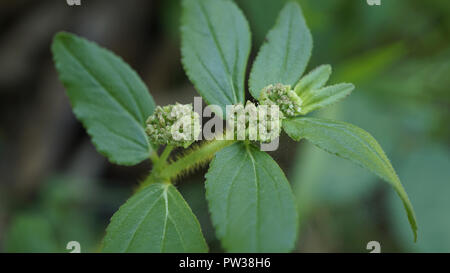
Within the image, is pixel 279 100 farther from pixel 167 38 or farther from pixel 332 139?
pixel 167 38

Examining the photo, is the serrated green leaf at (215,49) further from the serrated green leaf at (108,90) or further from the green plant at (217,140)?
the serrated green leaf at (108,90)

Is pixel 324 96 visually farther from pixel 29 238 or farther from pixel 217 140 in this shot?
pixel 29 238

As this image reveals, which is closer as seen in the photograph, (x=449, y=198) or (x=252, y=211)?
(x=252, y=211)

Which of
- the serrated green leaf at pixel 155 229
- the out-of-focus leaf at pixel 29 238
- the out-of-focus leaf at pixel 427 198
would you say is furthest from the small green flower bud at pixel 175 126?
the out-of-focus leaf at pixel 427 198

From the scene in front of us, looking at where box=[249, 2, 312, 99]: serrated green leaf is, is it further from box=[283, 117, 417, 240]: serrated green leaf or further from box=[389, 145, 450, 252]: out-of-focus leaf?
box=[389, 145, 450, 252]: out-of-focus leaf

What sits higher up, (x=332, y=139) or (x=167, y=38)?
(x=167, y=38)

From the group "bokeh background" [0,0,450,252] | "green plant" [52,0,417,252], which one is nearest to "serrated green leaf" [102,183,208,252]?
"green plant" [52,0,417,252]

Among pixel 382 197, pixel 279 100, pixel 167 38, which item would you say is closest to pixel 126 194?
pixel 167 38
